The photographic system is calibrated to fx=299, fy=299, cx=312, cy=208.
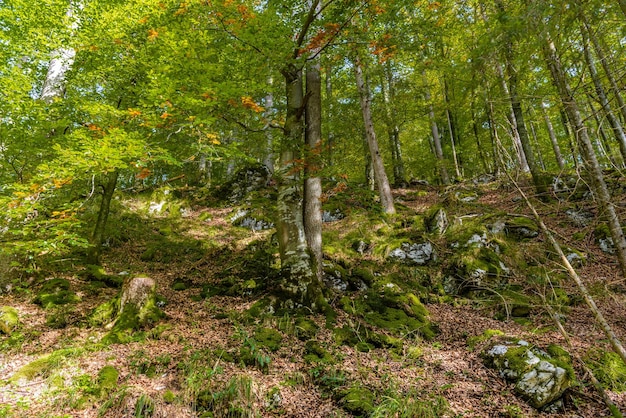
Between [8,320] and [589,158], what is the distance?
31.2ft

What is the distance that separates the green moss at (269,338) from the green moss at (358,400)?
1443 millimetres

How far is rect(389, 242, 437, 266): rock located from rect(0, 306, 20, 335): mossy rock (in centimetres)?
837

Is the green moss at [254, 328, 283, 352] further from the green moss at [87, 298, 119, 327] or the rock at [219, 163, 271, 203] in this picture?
the rock at [219, 163, 271, 203]

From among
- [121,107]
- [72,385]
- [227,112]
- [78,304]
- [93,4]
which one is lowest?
[72,385]

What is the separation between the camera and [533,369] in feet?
14.1

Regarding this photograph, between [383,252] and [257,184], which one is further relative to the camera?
[257,184]

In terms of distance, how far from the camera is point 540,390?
4.04 metres

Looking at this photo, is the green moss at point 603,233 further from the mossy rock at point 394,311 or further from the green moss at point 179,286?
the green moss at point 179,286

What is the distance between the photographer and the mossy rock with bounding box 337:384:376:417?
382 cm

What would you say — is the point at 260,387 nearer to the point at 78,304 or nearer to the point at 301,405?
the point at 301,405

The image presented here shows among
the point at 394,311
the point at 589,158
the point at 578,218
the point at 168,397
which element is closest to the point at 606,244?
the point at 578,218

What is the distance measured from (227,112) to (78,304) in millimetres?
5234

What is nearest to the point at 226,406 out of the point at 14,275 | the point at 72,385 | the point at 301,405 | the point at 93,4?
the point at 301,405

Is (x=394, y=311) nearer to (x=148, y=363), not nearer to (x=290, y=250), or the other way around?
(x=290, y=250)
